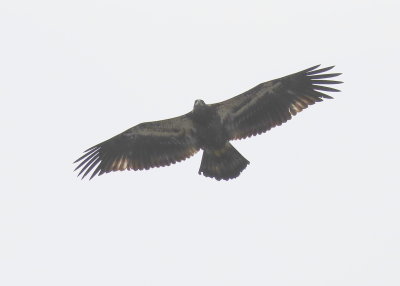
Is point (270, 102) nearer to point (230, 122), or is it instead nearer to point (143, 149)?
point (230, 122)

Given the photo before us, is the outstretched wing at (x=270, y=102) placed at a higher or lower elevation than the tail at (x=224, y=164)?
higher

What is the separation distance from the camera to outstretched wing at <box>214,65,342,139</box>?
25.0 m

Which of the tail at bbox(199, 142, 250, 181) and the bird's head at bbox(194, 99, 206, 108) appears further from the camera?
the tail at bbox(199, 142, 250, 181)

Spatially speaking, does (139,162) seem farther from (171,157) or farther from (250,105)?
(250,105)

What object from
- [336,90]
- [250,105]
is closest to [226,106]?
[250,105]

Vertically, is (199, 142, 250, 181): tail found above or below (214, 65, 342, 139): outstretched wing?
below

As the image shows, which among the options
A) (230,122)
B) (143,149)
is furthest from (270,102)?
(143,149)

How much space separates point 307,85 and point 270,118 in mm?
917

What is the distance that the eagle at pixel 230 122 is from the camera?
984 inches

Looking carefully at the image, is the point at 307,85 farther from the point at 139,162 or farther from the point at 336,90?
the point at 139,162

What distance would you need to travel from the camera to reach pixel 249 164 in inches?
986

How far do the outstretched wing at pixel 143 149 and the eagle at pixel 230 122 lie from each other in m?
0.02

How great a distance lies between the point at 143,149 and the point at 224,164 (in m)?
1.66

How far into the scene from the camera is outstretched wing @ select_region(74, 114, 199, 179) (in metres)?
25.5
